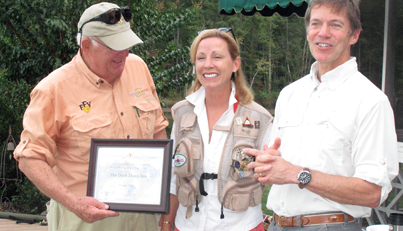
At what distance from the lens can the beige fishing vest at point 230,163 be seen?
104 inches

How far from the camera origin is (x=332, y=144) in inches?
81.6

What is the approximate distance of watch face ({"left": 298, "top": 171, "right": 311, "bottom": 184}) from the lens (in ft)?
6.64

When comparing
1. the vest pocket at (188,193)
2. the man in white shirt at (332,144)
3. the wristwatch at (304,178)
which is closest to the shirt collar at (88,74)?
the vest pocket at (188,193)

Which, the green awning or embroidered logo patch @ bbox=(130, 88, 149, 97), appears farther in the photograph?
the green awning

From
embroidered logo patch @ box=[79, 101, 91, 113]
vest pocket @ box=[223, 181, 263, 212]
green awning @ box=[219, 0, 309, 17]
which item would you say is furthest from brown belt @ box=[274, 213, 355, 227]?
green awning @ box=[219, 0, 309, 17]

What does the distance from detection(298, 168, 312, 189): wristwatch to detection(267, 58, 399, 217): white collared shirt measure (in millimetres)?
119

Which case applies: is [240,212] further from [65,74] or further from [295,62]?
[295,62]

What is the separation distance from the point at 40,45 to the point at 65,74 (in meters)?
3.97

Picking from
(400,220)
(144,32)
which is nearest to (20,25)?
(144,32)

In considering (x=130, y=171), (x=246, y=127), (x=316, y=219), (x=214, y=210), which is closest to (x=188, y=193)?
(x=214, y=210)

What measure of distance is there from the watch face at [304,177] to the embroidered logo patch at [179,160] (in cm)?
94

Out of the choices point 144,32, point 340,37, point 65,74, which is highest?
point 144,32

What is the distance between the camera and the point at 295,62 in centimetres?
5356

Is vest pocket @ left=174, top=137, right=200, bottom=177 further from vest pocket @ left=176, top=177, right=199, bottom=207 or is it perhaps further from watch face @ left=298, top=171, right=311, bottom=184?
watch face @ left=298, top=171, right=311, bottom=184
